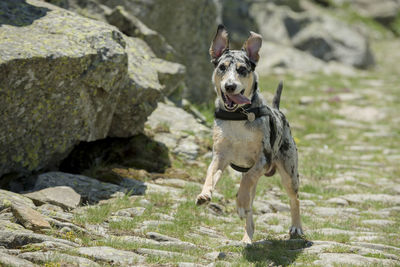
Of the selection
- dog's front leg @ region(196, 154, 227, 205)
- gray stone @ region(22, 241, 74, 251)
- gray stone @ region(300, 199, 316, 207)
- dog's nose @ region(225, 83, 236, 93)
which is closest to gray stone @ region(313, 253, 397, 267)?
dog's front leg @ region(196, 154, 227, 205)

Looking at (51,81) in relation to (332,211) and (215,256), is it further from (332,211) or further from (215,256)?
(332,211)

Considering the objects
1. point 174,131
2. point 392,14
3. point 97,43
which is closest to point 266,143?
point 97,43

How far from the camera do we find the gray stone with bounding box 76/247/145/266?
5609 mm

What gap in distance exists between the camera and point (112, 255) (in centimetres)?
574

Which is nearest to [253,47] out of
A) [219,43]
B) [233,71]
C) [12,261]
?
[219,43]

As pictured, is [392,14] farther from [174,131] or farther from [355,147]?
[174,131]

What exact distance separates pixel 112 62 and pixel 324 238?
4.78m

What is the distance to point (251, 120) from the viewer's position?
7.20 meters

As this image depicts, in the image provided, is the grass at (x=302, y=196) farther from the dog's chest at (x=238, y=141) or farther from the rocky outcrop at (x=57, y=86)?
the rocky outcrop at (x=57, y=86)

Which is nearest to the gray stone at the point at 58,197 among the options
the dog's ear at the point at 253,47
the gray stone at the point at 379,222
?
the dog's ear at the point at 253,47

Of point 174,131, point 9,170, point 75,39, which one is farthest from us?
point 174,131

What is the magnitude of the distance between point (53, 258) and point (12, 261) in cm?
43

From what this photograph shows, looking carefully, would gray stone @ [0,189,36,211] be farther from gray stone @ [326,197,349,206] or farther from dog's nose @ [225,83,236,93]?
gray stone @ [326,197,349,206]

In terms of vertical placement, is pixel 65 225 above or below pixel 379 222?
below
